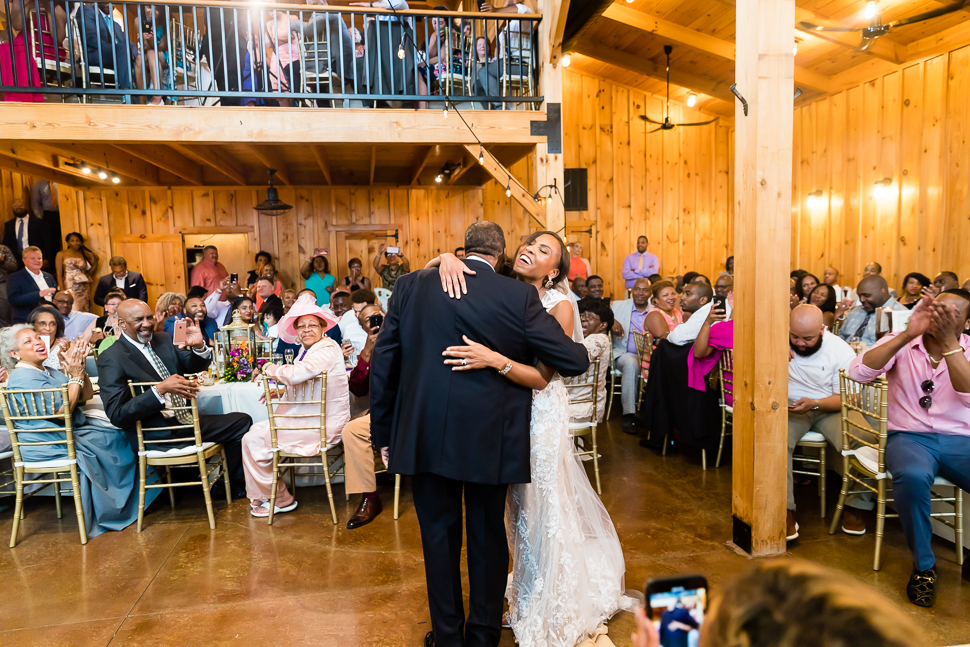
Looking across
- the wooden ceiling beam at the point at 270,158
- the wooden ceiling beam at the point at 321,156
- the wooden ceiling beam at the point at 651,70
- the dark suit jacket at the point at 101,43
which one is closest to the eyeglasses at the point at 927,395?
the wooden ceiling beam at the point at 321,156

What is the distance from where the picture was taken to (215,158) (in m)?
6.74

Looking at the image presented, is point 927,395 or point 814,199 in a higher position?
point 814,199

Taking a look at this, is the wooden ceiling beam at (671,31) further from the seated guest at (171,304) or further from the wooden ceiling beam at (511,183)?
the seated guest at (171,304)

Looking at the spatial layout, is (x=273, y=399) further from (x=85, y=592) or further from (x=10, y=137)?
(x=10, y=137)

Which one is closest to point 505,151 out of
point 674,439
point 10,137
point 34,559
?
point 674,439

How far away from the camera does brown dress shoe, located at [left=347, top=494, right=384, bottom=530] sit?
346 centimetres

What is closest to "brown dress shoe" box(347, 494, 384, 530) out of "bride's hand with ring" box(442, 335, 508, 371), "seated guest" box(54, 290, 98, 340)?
"bride's hand with ring" box(442, 335, 508, 371)

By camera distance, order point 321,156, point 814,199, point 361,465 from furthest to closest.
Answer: point 814,199
point 321,156
point 361,465

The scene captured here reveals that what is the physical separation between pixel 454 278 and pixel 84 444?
9.29 feet

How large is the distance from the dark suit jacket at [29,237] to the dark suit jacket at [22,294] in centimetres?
198

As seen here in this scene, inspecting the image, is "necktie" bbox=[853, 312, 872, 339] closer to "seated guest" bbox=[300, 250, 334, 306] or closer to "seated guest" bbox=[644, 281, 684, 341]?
"seated guest" bbox=[644, 281, 684, 341]

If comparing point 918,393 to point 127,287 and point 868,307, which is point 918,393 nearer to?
point 868,307

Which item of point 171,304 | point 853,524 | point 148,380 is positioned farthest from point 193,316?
point 853,524

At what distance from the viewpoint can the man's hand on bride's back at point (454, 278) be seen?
6.49 ft
